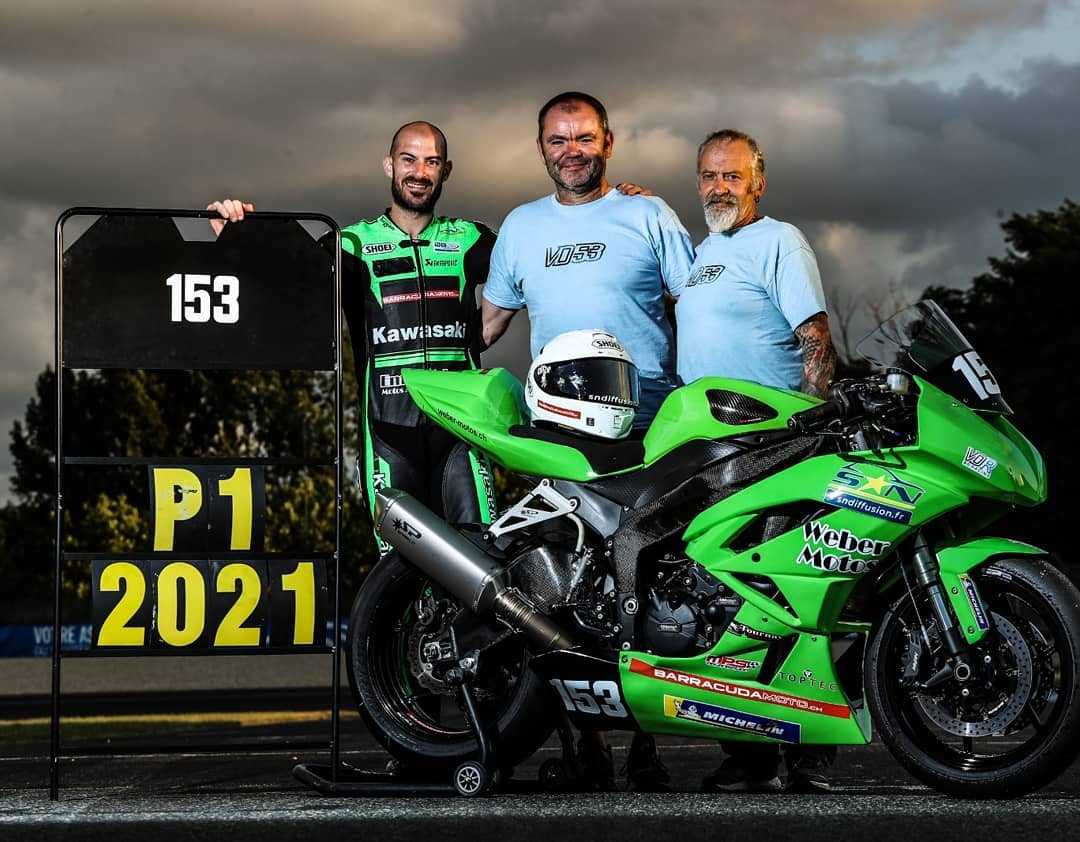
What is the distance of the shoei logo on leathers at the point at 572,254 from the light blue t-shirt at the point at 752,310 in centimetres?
40

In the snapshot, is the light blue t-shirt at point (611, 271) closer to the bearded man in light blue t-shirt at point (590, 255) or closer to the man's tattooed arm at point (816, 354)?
the bearded man in light blue t-shirt at point (590, 255)

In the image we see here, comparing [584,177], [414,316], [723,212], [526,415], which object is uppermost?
[584,177]

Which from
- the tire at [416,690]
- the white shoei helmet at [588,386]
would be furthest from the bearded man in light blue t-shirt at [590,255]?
the tire at [416,690]

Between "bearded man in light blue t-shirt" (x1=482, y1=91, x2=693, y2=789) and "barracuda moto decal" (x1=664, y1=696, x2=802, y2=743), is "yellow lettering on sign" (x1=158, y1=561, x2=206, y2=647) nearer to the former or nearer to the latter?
"bearded man in light blue t-shirt" (x1=482, y1=91, x2=693, y2=789)

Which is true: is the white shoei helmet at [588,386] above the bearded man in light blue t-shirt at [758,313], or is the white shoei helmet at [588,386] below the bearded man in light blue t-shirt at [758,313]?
below

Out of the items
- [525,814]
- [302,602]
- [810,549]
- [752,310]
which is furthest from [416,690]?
[752,310]

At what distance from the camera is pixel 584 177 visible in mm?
6211

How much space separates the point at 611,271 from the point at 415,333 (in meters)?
0.85

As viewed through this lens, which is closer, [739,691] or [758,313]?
[739,691]

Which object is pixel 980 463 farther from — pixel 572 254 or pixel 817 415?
pixel 572 254

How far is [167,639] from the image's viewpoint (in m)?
5.39

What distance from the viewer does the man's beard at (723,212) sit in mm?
6086

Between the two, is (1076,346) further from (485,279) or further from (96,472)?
(485,279)

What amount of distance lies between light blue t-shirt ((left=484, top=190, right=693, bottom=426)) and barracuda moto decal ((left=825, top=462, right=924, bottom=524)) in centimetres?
159
